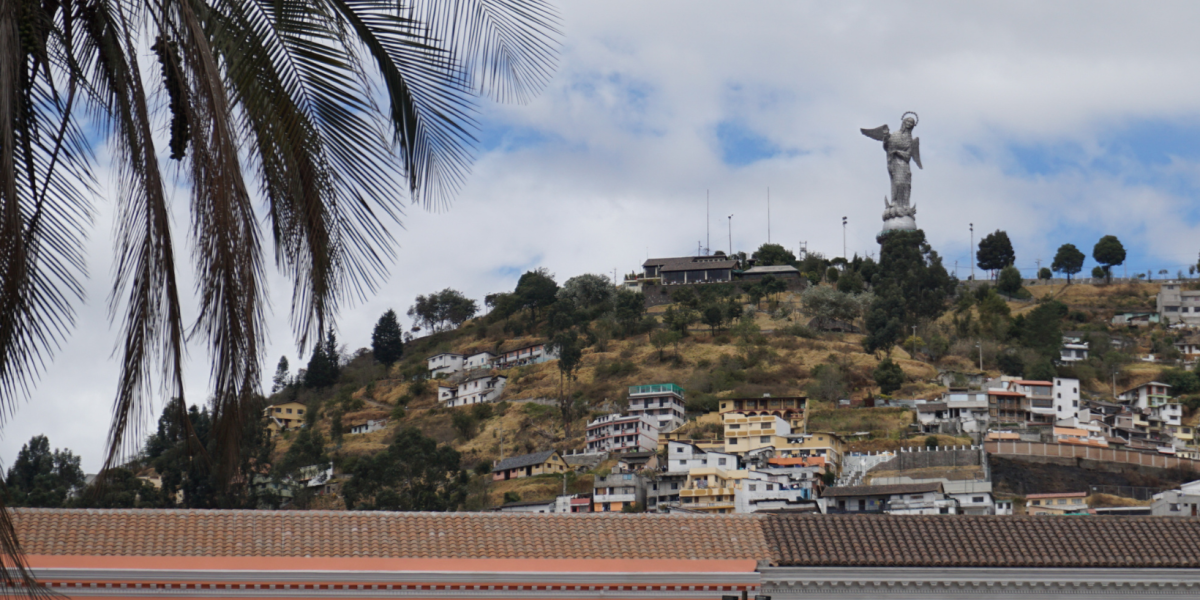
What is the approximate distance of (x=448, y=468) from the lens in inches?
2053

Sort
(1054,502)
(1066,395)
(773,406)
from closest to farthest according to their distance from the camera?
(1054,502) → (773,406) → (1066,395)

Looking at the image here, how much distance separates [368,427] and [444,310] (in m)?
31.7

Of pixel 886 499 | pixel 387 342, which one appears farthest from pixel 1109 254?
pixel 886 499

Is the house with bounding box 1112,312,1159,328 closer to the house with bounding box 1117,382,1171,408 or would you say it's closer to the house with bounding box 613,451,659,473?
the house with bounding box 1117,382,1171,408

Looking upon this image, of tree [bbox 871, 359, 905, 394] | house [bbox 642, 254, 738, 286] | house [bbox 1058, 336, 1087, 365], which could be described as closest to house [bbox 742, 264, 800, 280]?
house [bbox 642, 254, 738, 286]

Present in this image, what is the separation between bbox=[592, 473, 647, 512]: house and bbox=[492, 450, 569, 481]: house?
6.13 m

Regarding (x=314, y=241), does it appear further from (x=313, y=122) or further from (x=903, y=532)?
(x=903, y=532)

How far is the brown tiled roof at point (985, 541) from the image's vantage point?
2014 centimetres

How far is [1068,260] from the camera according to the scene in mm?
113750

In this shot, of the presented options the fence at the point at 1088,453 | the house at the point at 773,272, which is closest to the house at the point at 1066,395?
the fence at the point at 1088,453

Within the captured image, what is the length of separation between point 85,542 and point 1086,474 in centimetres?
4801

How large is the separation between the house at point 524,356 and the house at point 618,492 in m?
34.5

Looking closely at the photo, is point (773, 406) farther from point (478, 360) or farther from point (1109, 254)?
point (1109, 254)

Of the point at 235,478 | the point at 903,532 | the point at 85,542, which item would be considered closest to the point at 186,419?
the point at 235,478
